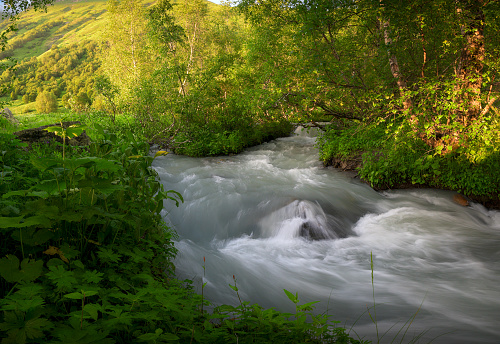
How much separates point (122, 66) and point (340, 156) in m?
30.7

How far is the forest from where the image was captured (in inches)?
68.6

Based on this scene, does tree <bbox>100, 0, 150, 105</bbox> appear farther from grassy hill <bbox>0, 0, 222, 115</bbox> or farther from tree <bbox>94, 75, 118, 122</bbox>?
tree <bbox>94, 75, 118, 122</bbox>

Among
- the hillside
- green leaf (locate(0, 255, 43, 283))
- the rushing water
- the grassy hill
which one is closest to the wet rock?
the rushing water

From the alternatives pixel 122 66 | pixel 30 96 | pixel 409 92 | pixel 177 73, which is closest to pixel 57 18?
pixel 30 96

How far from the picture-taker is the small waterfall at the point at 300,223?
6109 mm

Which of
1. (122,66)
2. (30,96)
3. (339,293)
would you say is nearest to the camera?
(339,293)

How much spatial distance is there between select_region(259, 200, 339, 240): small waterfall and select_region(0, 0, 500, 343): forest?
2386 millimetres

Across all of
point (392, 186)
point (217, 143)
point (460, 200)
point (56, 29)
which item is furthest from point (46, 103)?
point (56, 29)

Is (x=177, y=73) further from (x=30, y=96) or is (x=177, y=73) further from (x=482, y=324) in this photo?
(x=30, y=96)

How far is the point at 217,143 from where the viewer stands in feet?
42.6

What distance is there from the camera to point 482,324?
3.25m

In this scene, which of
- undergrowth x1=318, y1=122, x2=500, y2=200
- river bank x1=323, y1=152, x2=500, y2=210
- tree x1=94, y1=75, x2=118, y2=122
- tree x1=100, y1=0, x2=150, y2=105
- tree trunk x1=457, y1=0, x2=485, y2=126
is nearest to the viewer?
tree trunk x1=457, y1=0, x2=485, y2=126

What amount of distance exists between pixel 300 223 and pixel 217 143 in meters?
7.50

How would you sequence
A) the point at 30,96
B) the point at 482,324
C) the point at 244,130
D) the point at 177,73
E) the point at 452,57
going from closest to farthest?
1. the point at 482,324
2. the point at 452,57
3. the point at 177,73
4. the point at 244,130
5. the point at 30,96
